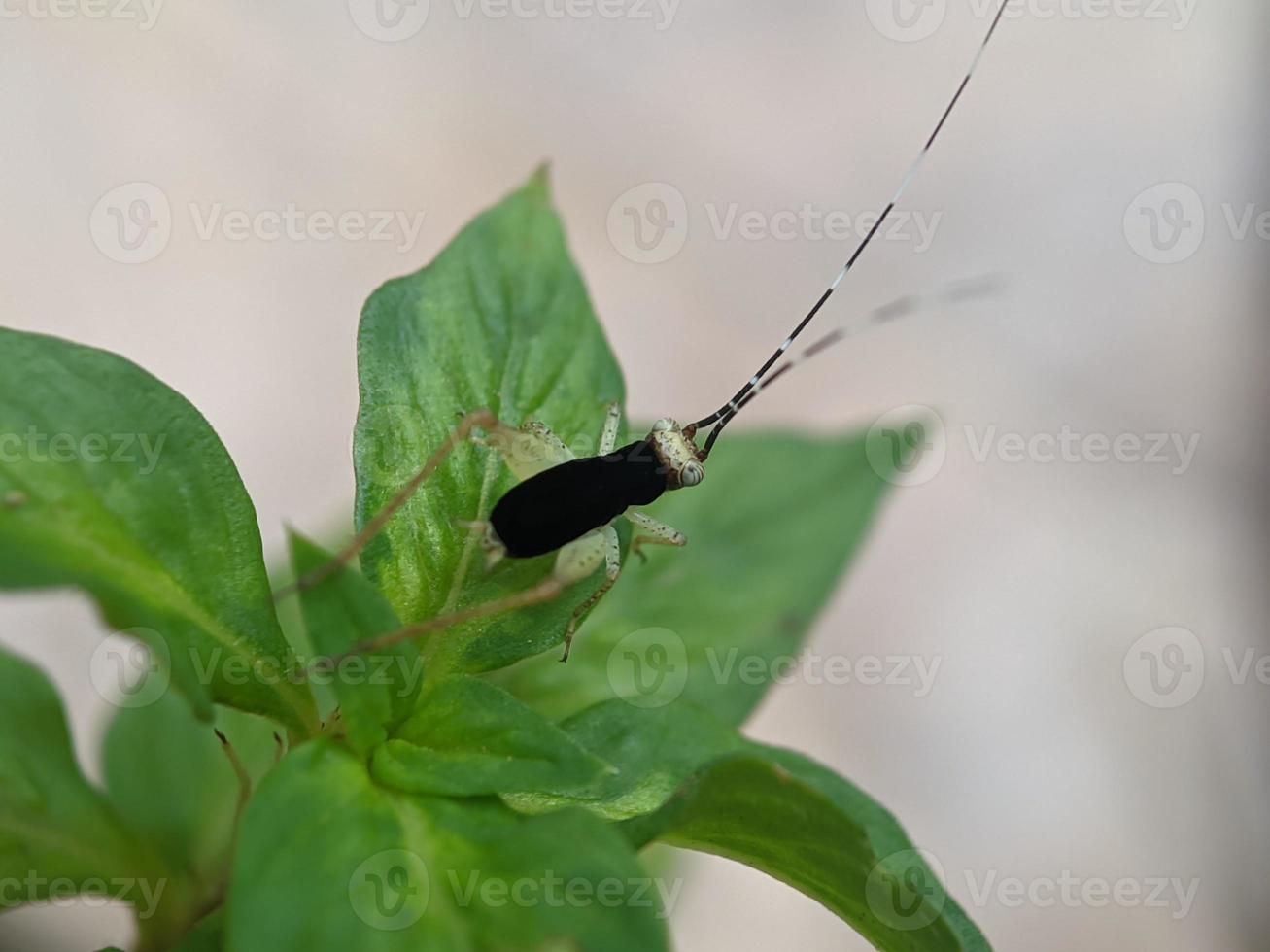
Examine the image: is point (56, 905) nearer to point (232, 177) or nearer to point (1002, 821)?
point (232, 177)

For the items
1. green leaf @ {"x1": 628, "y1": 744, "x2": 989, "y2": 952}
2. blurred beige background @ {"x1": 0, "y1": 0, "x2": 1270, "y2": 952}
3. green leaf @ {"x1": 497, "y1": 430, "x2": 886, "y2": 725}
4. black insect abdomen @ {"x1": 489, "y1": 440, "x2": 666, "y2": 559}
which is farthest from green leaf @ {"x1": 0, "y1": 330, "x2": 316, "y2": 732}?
blurred beige background @ {"x1": 0, "y1": 0, "x2": 1270, "y2": 952}

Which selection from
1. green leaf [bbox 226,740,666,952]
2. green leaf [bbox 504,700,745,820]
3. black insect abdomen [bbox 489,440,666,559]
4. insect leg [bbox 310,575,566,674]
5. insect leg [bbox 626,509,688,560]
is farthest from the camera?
insect leg [bbox 626,509,688,560]

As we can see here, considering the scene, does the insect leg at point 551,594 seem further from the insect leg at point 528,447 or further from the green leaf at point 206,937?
the green leaf at point 206,937

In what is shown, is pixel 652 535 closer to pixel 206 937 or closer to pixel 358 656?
pixel 358 656

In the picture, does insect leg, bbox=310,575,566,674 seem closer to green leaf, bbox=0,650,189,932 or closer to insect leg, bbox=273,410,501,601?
insect leg, bbox=273,410,501,601

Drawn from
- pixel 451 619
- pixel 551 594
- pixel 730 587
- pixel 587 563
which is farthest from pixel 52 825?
pixel 730 587

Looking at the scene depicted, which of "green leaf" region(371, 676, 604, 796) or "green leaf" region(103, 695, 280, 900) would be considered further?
"green leaf" region(103, 695, 280, 900)
